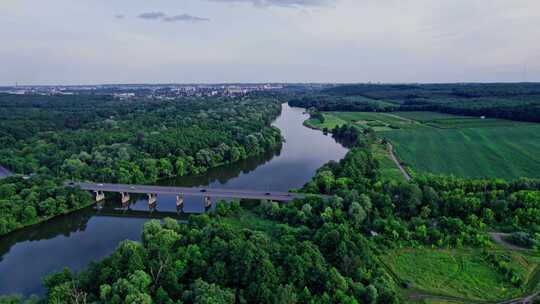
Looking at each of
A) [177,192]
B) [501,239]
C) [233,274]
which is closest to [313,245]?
[233,274]

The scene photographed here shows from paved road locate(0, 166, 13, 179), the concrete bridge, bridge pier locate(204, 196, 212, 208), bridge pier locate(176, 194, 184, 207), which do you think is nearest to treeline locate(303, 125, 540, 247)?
the concrete bridge

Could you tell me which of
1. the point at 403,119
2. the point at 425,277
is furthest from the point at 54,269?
the point at 403,119

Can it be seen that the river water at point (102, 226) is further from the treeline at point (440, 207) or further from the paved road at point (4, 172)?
the paved road at point (4, 172)

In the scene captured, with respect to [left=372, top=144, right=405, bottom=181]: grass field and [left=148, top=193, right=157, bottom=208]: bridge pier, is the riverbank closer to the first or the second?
[left=372, top=144, right=405, bottom=181]: grass field

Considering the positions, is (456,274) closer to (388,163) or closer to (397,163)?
(388,163)

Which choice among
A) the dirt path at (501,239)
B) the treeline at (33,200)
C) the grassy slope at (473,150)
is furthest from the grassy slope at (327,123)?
the treeline at (33,200)

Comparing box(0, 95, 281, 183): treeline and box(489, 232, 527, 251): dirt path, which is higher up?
box(0, 95, 281, 183): treeline
